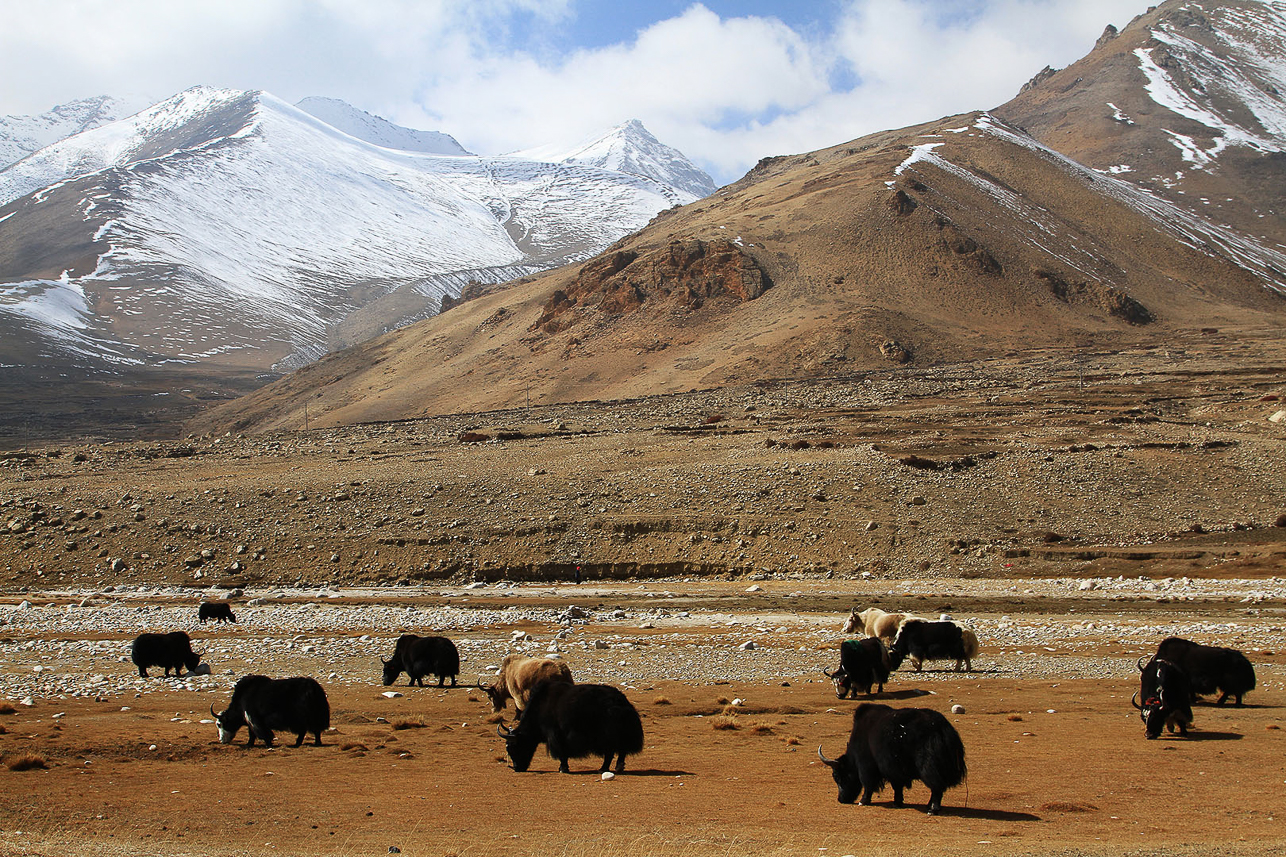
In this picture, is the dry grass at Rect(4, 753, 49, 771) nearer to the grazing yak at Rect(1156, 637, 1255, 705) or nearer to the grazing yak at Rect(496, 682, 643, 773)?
the grazing yak at Rect(496, 682, 643, 773)

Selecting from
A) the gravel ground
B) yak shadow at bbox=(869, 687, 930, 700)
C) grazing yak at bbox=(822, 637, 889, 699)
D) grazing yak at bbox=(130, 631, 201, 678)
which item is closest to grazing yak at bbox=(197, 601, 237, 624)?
the gravel ground

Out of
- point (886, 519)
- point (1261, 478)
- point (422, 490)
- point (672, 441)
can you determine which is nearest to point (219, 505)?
point (422, 490)

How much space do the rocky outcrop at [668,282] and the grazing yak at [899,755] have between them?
8165cm

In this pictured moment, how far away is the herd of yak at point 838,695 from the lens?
28.6ft

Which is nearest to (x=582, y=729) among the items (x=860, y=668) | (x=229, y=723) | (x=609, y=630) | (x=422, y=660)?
(x=229, y=723)

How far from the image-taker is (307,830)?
804 cm

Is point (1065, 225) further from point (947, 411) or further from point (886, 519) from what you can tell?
point (886, 519)

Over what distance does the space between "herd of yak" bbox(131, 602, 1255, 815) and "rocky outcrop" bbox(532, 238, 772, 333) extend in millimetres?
74671

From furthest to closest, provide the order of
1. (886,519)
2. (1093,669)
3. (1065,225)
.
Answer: (1065,225) < (886,519) < (1093,669)

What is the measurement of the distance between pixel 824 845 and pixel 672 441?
131 feet

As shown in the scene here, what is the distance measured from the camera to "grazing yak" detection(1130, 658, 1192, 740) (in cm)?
1169

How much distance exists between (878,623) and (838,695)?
13.2ft

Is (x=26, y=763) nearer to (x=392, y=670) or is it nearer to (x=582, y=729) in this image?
(x=582, y=729)

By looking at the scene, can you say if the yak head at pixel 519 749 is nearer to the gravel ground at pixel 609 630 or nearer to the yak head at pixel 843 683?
the gravel ground at pixel 609 630
